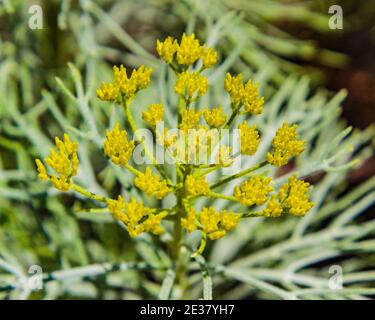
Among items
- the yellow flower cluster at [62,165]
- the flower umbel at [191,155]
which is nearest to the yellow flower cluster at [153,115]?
the flower umbel at [191,155]

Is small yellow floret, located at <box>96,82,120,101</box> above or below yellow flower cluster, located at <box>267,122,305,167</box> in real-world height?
above

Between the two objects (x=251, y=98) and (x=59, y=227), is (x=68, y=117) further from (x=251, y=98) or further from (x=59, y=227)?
(x=251, y=98)

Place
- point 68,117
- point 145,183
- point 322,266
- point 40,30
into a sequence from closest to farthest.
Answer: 1. point 145,183
2. point 68,117
3. point 40,30
4. point 322,266

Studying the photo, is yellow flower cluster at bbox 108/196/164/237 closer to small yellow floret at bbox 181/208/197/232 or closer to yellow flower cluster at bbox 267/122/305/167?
small yellow floret at bbox 181/208/197/232

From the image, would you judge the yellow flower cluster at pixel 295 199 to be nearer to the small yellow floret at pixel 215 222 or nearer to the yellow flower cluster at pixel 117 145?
the small yellow floret at pixel 215 222

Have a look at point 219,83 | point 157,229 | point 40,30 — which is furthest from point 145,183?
point 40,30

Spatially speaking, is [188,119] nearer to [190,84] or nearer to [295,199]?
[190,84]

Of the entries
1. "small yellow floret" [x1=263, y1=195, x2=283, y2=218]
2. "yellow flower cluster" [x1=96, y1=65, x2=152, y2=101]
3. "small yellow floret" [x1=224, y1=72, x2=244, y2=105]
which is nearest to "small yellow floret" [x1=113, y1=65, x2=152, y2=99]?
"yellow flower cluster" [x1=96, y1=65, x2=152, y2=101]
